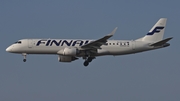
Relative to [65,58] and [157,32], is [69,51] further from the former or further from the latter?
[157,32]

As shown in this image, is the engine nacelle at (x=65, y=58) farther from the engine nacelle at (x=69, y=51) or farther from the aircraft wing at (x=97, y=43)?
the aircraft wing at (x=97, y=43)

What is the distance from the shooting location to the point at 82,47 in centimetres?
7000

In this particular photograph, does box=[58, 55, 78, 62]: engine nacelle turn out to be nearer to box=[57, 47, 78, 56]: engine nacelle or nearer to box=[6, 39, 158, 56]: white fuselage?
box=[6, 39, 158, 56]: white fuselage

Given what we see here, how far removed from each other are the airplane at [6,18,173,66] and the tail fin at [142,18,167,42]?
141 cm

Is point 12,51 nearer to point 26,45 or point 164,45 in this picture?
point 26,45

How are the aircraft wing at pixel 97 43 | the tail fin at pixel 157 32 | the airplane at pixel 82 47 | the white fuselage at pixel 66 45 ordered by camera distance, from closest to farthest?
the aircraft wing at pixel 97 43
the airplane at pixel 82 47
the white fuselage at pixel 66 45
the tail fin at pixel 157 32

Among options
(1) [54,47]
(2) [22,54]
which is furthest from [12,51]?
(1) [54,47]

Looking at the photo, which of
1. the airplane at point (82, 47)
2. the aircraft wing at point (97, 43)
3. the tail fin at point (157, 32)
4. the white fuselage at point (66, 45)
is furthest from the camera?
the tail fin at point (157, 32)

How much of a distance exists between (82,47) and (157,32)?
541 inches

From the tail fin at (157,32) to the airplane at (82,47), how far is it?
4.61 feet

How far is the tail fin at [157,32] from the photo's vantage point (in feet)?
249

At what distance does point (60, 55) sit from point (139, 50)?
11.6m

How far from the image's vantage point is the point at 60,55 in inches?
Answer: 2817

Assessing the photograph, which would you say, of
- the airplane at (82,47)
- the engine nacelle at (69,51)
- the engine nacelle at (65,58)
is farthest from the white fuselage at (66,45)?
the engine nacelle at (65,58)
